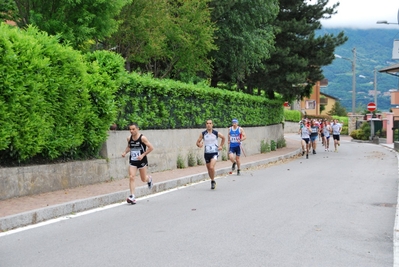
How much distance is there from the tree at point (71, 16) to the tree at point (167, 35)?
402cm

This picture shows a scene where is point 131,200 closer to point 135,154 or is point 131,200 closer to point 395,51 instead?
point 135,154

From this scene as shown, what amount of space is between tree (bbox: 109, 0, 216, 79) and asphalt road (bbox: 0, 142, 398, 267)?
38.2 feet

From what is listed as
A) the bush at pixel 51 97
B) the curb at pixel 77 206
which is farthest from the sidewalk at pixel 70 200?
the bush at pixel 51 97

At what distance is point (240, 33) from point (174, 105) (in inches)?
462

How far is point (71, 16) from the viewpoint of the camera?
19.3 metres

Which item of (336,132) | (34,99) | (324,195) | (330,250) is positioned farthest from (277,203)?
(336,132)

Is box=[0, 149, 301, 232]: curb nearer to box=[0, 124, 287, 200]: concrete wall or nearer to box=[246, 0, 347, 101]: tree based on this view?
box=[0, 124, 287, 200]: concrete wall

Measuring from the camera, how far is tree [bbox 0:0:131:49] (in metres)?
18.7

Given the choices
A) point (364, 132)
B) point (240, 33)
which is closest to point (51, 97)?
point (240, 33)

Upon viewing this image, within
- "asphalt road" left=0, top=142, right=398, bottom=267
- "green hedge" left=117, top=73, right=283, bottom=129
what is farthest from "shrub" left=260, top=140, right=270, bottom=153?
"asphalt road" left=0, top=142, right=398, bottom=267

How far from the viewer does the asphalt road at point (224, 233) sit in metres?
7.04

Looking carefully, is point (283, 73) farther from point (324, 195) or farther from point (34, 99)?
point (34, 99)

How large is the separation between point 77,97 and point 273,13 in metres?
20.4

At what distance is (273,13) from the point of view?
107ft
